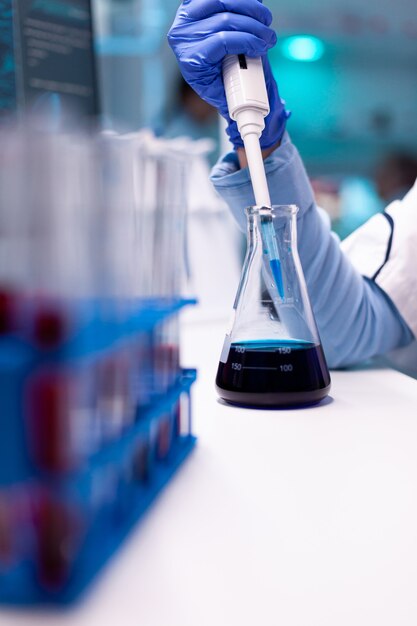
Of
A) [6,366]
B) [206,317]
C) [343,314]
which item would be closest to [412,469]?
[6,366]

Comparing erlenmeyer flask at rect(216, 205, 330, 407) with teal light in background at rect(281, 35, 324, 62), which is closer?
erlenmeyer flask at rect(216, 205, 330, 407)

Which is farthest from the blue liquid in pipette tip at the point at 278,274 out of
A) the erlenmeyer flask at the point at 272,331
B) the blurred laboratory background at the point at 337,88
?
the blurred laboratory background at the point at 337,88

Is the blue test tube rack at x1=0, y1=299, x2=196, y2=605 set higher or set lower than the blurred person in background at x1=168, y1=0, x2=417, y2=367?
lower

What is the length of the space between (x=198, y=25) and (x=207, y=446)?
565 millimetres

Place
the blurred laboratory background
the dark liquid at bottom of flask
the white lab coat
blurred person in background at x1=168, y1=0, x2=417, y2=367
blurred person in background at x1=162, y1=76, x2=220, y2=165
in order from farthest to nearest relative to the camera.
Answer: the blurred laboratory background, blurred person in background at x1=162, y1=76, x2=220, y2=165, the white lab coat, blurred person in background at x1=168, y1=0, x2=417, y2=367, the dark liquid at bottom of flask

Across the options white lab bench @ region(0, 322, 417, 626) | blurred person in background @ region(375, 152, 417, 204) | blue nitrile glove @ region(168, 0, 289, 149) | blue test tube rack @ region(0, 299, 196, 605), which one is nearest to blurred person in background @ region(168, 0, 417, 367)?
blue nitrile glove @ region(168, 0, 289, 149)

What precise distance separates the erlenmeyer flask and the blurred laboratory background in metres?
2.71

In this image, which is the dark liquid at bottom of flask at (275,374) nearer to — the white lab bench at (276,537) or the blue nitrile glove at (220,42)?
the white lab bench at (276,537)

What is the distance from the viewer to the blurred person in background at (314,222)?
0.88 meters

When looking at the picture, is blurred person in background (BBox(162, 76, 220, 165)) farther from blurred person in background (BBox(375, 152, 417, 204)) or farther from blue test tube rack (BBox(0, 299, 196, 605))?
blue test tube rack (BBox(0, 299, 196, 605))

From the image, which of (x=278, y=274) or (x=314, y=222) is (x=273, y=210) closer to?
(x=278, y=274)

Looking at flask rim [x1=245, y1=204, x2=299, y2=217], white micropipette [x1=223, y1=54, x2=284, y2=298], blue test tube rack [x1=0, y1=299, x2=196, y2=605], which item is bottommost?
blue test tube rack [x1=0, y1=299, x2=196, y2=605]

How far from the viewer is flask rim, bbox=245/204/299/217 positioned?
2.50 feet

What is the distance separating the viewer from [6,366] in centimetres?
32
